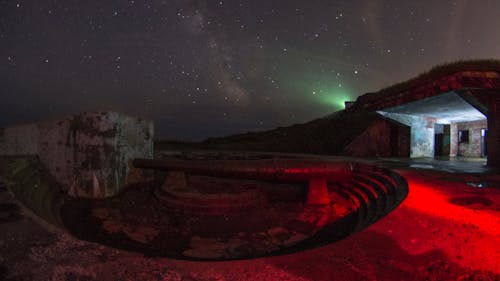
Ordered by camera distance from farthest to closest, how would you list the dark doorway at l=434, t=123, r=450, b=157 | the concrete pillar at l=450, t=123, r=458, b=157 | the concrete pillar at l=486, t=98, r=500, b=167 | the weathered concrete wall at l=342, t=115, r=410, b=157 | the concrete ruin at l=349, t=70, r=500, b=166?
the dark doorway at l=434, t=123, r=450, b=157
the concrete pillar at l=450, t=123, r=458, b=157
the weathered concrete wall at l=342, t=115, r=410, b=157
the concrete pillar at l=486, t=98, r=500, b=167
the concrete ruin at l=349, t=70, r=500, b=166

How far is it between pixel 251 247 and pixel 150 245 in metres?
2.13

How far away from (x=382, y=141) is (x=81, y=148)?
16916 millimetres

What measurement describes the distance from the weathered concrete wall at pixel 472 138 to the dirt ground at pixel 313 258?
16.9 metres

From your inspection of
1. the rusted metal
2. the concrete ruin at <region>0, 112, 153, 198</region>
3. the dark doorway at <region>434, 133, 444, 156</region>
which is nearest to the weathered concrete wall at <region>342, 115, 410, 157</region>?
the dark doorway at <region>434, 133, 444, 156</region>

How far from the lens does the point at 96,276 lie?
2.32 metres

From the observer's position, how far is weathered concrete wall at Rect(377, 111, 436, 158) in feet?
50.5

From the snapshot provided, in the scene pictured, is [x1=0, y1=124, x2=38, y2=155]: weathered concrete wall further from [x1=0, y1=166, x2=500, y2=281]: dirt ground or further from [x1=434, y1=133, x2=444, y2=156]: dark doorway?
[x1=434, y1=133, x2=444, y2=156]: dark doorway

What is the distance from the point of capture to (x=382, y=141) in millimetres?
16828

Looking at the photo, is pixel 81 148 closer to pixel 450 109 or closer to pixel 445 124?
pixel 450 109

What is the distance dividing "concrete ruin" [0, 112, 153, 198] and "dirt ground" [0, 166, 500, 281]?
3.82 metres

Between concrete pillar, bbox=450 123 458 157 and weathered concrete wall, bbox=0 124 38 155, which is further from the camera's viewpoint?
concrete pillar, bbox=450 123 458 157

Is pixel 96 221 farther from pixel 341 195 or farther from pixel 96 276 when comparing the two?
pixel 341 195

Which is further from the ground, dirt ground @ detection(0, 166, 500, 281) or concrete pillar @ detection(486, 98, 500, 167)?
concrete pillar @ detection(486, 98, 500, 167)

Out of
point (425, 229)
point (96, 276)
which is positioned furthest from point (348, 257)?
point (96, 276)
